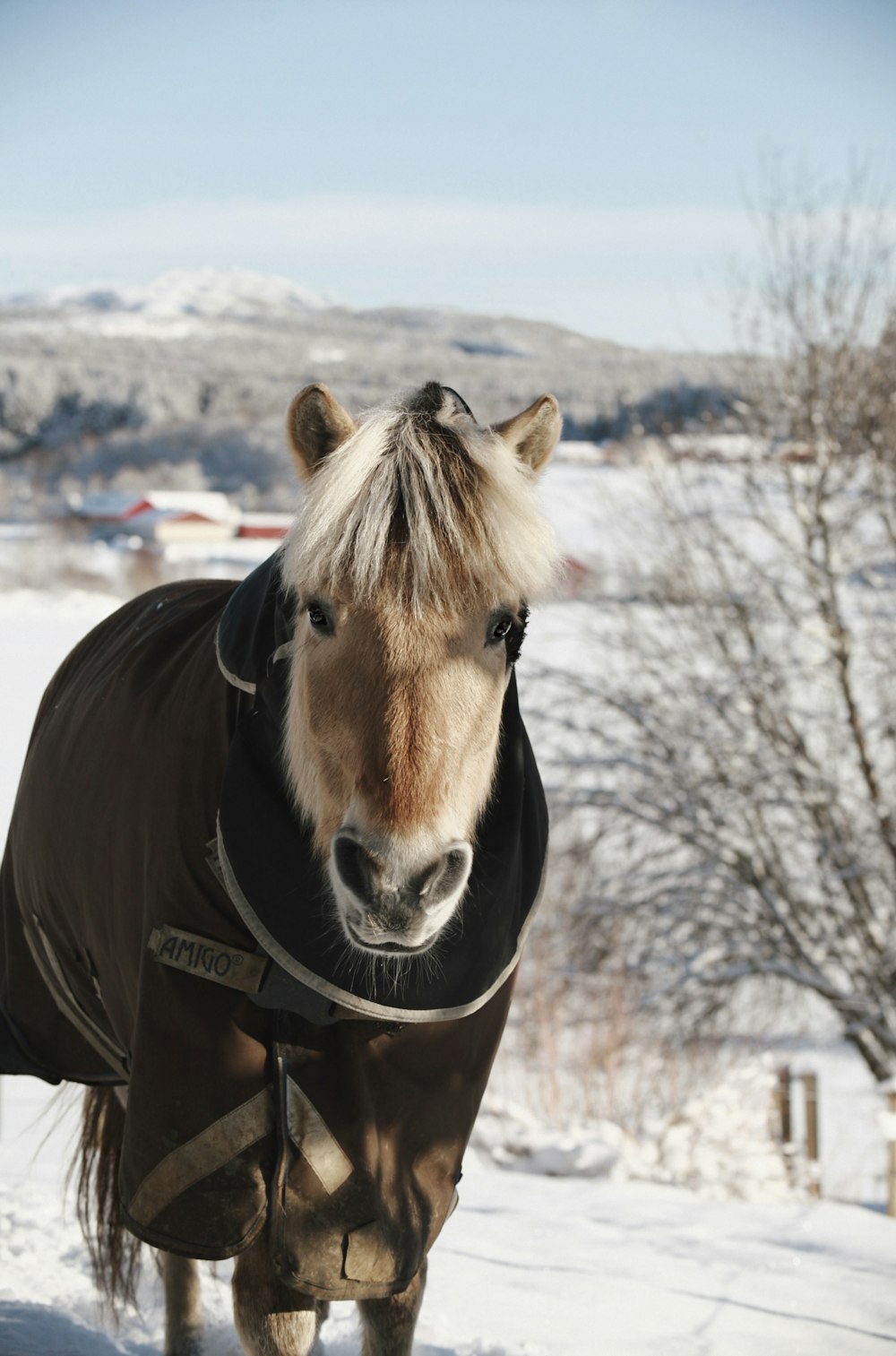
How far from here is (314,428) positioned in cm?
212

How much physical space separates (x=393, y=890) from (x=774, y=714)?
28.3ft

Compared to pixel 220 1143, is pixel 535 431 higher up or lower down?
higher up

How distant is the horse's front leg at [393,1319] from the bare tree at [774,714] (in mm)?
7464

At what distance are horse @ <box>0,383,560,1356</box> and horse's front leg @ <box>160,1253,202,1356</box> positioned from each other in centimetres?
95

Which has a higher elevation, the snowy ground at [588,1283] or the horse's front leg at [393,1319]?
the horse's front leg at [393,1319]

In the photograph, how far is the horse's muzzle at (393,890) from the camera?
168 centimetres

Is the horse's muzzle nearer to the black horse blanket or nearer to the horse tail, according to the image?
the black horse blanket

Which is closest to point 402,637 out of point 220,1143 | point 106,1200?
point 220,1143

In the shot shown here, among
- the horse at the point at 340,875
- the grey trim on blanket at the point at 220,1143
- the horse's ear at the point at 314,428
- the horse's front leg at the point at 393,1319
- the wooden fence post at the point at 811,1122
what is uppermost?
the horse's ear at the point at 314,428

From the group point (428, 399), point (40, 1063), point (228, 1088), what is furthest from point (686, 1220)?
point (428, 399)

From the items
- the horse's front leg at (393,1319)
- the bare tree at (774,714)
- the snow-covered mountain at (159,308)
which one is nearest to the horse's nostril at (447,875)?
the horse's front leg at (393,1319)

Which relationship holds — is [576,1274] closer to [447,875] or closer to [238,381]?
[447,875]

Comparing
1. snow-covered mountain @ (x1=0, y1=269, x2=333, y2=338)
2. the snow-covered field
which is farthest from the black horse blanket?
snow-covered mountain @ (x1=0, y1=269, x2=333, y2=338)

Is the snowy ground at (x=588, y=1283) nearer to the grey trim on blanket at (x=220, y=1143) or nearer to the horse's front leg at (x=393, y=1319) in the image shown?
the horse's front leg at (x=393, y=1319)
